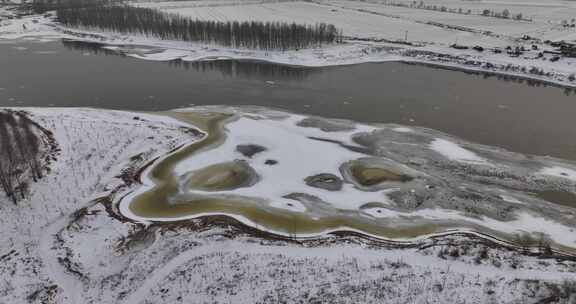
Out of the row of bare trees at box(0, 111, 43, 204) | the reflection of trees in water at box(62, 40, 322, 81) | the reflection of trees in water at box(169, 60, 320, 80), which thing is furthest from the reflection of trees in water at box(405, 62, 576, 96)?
the row of bare trees at box(0, 111, 43, 204)

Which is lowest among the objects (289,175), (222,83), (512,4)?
(289,175)

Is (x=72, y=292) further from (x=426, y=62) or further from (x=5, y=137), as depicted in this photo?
(x=426, y=62)

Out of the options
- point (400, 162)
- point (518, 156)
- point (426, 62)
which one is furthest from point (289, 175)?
point (426, 62)

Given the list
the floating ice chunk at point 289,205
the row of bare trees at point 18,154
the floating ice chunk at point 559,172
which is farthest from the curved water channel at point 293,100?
the row of bare trees at point 18,154

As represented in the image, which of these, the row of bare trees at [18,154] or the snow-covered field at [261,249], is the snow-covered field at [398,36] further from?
the snow-covered field at [261,249]

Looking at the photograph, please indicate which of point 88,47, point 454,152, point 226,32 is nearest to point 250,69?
point 226,32

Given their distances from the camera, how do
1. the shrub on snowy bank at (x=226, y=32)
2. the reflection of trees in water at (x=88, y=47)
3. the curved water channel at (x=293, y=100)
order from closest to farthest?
the curved water channel at (x=293, y=100)
the reflection of trees in water at (x=88, y=47)
the shrub on snowy bank at (x=226, y=32)
